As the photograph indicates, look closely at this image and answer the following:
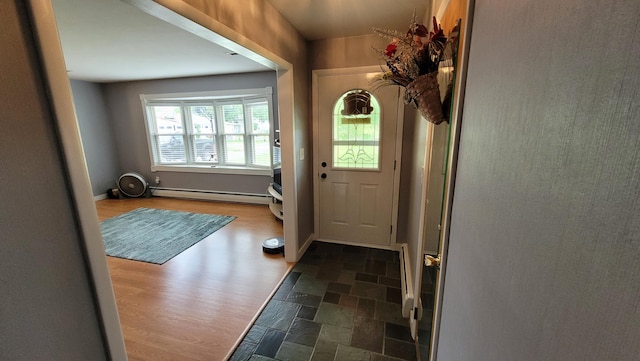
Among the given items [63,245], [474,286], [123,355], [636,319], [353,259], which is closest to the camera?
[636,319]

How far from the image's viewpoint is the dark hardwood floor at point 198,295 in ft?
6.01

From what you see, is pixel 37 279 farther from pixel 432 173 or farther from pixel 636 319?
pixel 432 173

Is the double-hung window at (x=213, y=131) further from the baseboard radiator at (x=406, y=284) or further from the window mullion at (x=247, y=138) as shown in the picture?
the baseboard radiator at (x=406, y=284)

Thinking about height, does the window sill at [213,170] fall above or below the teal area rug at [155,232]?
above

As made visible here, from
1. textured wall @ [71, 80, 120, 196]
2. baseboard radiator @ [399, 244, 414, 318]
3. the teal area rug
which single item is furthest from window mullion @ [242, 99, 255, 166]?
baseboard radiator @ [399, 244, 414, 318]

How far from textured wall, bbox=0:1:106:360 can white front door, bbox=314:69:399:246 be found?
8.17ft

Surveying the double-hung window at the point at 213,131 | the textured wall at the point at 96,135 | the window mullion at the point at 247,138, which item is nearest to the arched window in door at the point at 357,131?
the double-hung window at the point at 213,131

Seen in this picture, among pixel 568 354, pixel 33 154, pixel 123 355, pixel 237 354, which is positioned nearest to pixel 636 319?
pixel 568 354

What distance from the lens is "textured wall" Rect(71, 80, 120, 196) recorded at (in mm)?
5073

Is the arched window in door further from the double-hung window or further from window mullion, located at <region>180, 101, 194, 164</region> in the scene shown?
window mullion, located at <region>180, 101, 194, 164</region>

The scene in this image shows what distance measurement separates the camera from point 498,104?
0.58 metres

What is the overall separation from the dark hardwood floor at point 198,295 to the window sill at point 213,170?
1.51 metres

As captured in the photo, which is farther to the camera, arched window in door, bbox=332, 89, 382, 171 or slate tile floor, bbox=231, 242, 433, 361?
arched window in door, bbox=332, 89, 382, 171

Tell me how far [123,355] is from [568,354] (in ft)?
4.49
